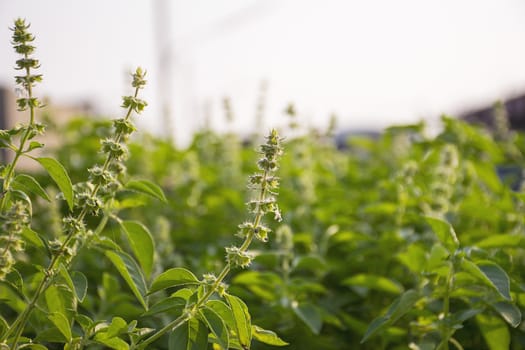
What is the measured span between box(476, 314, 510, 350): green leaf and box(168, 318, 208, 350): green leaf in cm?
105

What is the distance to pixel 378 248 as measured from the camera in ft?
8.85

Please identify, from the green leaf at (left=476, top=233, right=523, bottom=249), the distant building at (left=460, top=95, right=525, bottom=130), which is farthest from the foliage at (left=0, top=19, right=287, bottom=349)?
the distant building at (left=460, top=95, right=525, bottom=130)

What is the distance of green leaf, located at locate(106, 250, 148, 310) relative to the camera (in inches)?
67.8

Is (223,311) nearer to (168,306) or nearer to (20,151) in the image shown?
(168,306)

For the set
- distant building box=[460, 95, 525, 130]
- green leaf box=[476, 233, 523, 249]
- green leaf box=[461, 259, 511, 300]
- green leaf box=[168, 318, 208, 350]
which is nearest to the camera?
green leaf box=[168, 318, 208, 350]

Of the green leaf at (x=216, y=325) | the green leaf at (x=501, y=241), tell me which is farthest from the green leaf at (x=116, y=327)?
the green leaf at (x=501, y=241)

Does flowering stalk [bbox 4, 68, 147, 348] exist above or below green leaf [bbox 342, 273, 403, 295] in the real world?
above

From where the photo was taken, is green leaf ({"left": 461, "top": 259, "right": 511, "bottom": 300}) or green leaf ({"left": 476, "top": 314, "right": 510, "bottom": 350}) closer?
green leaf ({"left": 461, "top": 259, "right": 511, "bottom": 300})

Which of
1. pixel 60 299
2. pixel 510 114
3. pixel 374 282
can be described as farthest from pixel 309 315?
pixel 510 114

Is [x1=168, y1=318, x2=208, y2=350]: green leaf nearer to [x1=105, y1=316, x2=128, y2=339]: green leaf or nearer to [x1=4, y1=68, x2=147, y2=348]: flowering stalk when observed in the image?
[x1=105, y1=316, x2=128, y2=339]: green leaf

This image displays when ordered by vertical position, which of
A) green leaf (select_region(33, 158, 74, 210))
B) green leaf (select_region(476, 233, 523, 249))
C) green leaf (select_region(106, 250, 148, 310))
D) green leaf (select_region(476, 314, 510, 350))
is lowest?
green leaf (select_region(476, 314, 510, 350))

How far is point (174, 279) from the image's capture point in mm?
1613

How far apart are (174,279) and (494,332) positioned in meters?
1.17

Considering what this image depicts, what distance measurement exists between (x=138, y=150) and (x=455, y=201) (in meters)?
1.94
